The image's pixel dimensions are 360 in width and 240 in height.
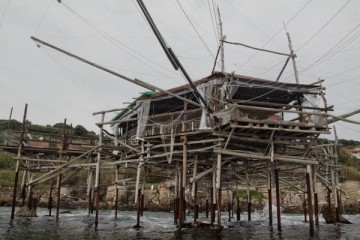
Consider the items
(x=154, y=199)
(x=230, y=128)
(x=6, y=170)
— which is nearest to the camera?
(x=230, y=128)

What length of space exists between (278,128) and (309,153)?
14.6 feet

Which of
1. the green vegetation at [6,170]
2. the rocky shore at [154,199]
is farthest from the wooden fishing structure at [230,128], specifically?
the green vegetation at [6,170]

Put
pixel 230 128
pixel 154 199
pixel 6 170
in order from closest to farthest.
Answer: pixel 230 128
pixel 154 199
pixel 6 170

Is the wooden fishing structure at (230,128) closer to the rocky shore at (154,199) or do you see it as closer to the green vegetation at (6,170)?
the rocky shore at (154,199)

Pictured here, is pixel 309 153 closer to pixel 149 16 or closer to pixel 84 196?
pixel 149 16

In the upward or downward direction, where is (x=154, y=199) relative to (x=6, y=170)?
downward

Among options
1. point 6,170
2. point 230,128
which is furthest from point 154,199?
point 230,128

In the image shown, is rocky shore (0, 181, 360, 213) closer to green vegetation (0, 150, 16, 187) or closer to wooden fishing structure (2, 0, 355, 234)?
green vegetation (0, 150, 16, 187)

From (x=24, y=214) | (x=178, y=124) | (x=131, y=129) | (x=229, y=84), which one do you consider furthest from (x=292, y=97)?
(x=24, y=214)

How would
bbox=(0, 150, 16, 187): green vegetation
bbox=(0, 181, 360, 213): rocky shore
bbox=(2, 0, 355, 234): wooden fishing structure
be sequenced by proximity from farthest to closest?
bbox=(0, 150, 16, 187): green vegetation < bbox=(0, 181, 360, 213): rocky shore < bbox=(2, 0, 355, 234): wooden fishing structure

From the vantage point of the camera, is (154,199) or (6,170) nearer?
(154,199)

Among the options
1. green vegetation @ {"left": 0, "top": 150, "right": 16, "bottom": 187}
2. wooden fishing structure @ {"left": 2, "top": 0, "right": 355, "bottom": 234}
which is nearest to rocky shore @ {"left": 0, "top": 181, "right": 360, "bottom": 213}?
green vegetation @ {"left": 0, "top": 150, "right": 16, "bottom": 187}

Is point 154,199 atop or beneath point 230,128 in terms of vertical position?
beneath

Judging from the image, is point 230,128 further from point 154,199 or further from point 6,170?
point 6,170
